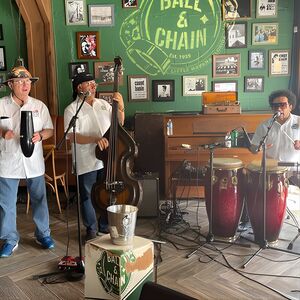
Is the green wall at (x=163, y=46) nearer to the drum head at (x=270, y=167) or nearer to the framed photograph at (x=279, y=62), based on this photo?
the framed photograph at (x=279, y=62)

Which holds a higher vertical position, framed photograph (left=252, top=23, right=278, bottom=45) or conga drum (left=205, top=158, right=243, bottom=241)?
framed photograph (left=252, top=23, right=278, bottom=45)

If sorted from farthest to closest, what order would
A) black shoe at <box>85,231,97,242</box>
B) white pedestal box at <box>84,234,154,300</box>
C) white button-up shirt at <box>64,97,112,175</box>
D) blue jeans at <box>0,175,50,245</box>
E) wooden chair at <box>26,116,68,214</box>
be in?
wooden chair at <box>26,116,68,214</box>
black shoe at <box>85,231,97,242</box>
white button-up shirt at <box>64,97,112,175</box>
blue jeans at <box>0,175,50,245</box>
white pedestal box at <box>84,234,154,300</box>

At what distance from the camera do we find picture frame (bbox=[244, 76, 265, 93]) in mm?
4977

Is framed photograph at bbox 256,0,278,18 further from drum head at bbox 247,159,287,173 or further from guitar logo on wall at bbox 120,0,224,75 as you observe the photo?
drum head at bbox 247,159,287,173

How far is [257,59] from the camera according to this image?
4934 mm

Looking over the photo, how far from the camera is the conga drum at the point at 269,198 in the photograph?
306cm

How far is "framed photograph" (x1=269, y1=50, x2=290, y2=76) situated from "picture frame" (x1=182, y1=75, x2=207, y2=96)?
915 mm

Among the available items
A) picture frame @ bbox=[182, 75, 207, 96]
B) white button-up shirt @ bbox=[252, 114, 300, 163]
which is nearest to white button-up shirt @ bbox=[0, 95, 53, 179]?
white button-up shirt @ bbox=[252, 114, 300, 163]

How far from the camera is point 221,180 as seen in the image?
319cm

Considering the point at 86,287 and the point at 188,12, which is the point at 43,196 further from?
the point at 188,12

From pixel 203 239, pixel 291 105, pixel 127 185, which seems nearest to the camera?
pixel 127 185

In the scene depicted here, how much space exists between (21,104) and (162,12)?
2.72m

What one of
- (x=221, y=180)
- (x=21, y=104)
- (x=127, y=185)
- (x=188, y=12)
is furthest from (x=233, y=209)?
(x=188, y=12)

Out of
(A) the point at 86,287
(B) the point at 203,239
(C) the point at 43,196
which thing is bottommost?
(B) the point at 203,239
